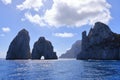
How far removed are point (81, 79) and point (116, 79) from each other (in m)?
8.14

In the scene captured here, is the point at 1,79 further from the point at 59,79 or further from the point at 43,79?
the point at 59,79

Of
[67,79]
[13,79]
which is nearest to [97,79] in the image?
[67,79]

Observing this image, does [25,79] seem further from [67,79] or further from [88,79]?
Result: [88,79]

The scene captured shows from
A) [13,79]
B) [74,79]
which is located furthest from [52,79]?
[13,79]

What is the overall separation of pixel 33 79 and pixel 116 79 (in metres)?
19.5

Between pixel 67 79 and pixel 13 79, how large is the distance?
1280 centimetres

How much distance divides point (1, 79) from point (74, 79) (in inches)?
682

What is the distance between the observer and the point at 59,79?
56.9 m

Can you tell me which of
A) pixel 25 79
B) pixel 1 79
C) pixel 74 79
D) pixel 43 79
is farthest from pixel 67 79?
pixel 1 79

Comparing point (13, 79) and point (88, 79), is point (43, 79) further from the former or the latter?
point (88, 79)

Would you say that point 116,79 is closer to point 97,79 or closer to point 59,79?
point 97,79

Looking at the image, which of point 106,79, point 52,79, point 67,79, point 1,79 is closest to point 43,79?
point 52,79

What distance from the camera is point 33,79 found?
187 ft

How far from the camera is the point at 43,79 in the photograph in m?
57.2
